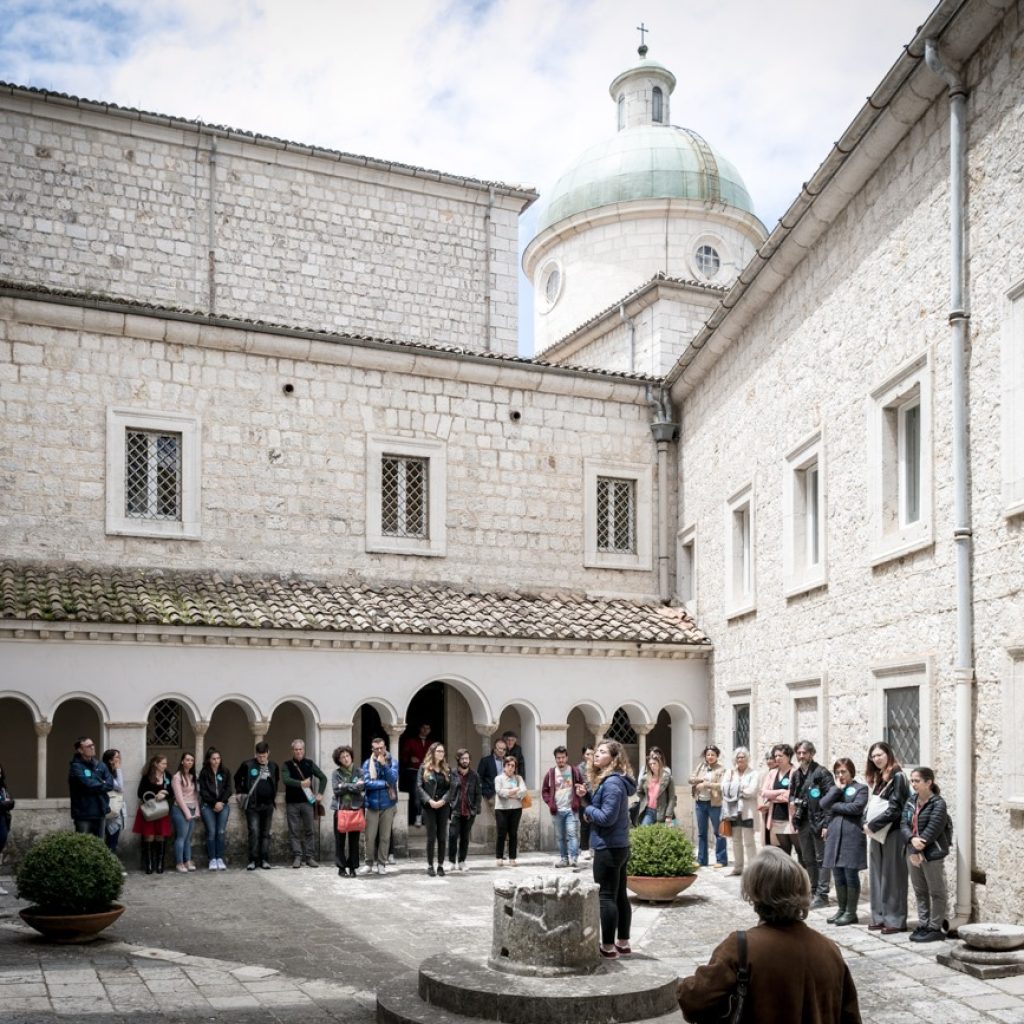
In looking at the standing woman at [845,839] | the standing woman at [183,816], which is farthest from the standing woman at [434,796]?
the standing woman at [845,839]

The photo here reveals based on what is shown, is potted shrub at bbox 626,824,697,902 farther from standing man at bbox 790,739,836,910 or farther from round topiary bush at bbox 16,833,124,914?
round topiary bush at bbox 16,833,124,914

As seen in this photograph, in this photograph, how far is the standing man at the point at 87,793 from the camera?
15.5 m

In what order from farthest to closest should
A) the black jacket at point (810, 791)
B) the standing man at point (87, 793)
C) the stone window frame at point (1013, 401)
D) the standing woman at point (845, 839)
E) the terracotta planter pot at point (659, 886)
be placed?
the standing man at point (87, 793) < the terracotta planter pot at point (659, 886) < the black jacket at point (810, 791) < the standing woman at point (845, 839) < the stone window frame at point (1013, 401)

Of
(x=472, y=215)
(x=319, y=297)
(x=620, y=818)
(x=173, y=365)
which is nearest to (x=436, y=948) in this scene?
(x=620, y=818)

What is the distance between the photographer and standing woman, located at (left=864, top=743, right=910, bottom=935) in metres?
11.9

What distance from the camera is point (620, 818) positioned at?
991 cm

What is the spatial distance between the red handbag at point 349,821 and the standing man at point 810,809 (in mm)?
5251

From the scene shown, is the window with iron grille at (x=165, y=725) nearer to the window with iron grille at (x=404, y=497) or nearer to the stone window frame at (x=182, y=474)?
the stone window frame at (x=182, y=474)

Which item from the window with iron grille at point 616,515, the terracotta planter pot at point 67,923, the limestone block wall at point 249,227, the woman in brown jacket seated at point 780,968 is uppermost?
the limestone block wall at point 249,227

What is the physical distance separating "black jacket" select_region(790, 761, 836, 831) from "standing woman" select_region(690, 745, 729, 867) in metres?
2.98

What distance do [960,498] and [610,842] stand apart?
4.53 meters

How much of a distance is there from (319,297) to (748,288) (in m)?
9.09

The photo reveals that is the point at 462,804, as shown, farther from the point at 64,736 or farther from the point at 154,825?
the point at 64,736

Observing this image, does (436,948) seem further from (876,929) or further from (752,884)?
(752,884)
